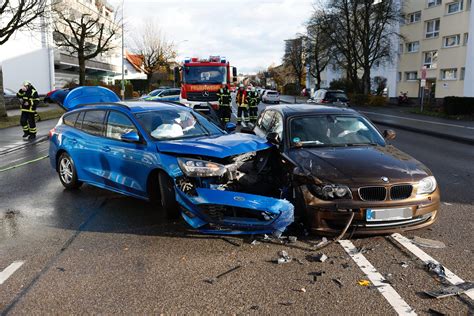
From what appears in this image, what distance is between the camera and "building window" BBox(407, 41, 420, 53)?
4621 cm

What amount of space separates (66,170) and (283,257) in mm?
4731

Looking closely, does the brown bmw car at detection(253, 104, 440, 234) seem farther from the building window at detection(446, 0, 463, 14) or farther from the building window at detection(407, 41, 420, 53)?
the building window at detection(407, 41, 420, 53)

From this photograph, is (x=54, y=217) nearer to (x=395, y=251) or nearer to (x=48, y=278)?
(x=48, y=278)

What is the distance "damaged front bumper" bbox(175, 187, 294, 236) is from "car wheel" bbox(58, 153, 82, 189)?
327cm

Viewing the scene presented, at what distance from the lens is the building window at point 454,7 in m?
39.2

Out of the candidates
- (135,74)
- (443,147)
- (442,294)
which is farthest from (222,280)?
(135,74)

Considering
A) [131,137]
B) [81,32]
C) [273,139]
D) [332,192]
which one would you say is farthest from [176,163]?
[81,32]

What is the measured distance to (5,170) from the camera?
9828 millimetres

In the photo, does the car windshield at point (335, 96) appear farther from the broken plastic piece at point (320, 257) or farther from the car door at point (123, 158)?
the broken plastic piece at point (320, 257)

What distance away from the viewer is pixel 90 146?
276 inches

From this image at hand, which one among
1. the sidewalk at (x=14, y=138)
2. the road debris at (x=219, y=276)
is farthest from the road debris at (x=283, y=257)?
the sidewalk at (x=14, y=138)

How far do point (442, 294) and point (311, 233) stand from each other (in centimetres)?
164

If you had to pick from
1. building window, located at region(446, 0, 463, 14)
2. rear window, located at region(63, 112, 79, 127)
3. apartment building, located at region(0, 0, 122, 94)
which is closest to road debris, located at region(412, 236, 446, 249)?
rear window, located at region(63, 112, 79, 127)

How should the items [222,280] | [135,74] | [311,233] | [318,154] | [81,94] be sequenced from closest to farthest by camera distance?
[222,280], [311,233], [318,154], [81,94], [135,74]
